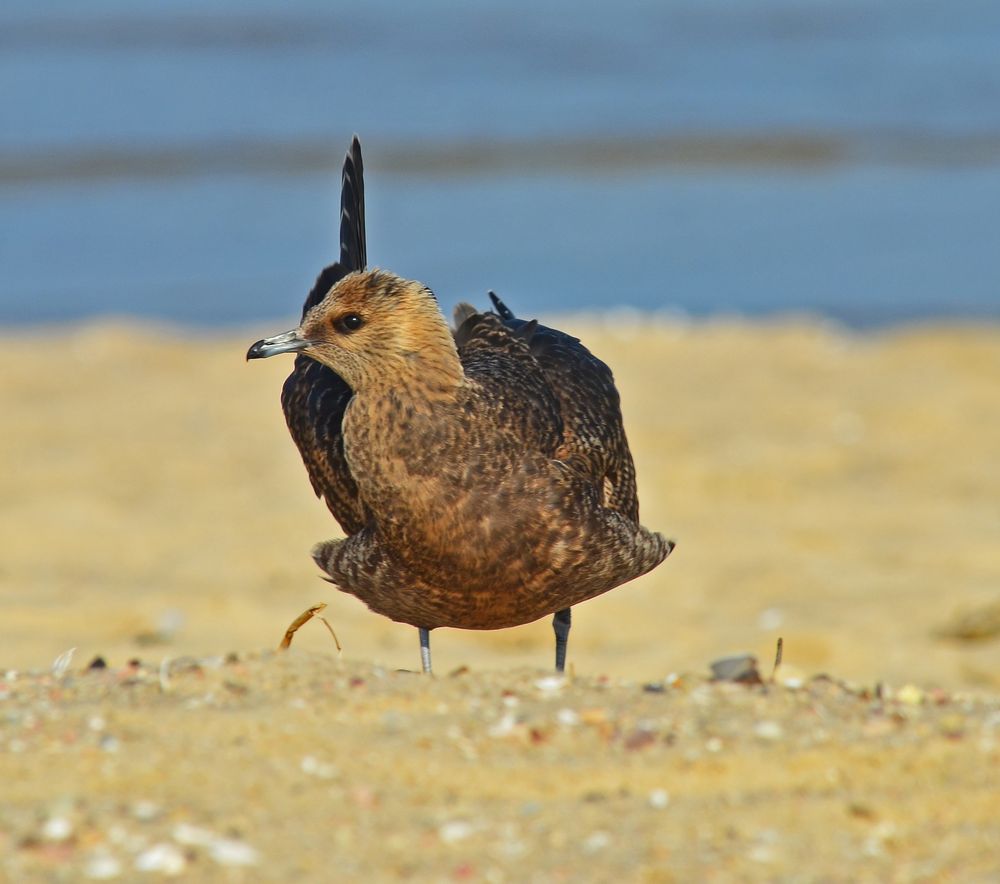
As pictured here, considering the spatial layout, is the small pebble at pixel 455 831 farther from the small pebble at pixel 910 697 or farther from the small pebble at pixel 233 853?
the small pebble at pixel 910 697

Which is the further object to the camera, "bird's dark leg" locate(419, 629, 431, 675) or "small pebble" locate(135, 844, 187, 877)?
"bird's dark leg" locate(419, 629, 431, 675)

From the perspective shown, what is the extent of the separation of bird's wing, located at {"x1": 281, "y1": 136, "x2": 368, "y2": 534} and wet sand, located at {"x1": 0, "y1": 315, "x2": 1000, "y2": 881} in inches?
20.5

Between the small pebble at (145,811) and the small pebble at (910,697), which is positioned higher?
the small pebble at (910,697)

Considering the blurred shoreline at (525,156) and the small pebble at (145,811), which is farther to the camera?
the blurred shoreline at (525,156)

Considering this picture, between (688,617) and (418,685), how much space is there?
12.7ft

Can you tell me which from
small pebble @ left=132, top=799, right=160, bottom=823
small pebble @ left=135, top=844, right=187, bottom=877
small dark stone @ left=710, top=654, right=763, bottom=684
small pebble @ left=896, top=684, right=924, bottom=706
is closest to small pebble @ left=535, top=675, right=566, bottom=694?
small dark stone @ left=710, top=654, right=763, bottom=684

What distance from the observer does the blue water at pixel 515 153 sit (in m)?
14.3

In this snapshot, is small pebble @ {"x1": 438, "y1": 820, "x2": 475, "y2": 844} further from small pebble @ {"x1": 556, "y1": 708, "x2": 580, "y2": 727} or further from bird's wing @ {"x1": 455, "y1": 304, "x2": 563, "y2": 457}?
bird's wing @ {"x1": 455, "y1": 304, "x2": 563, "y2": 457}

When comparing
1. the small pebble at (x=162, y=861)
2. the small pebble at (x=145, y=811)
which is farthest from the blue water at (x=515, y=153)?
the small pebble at (x=162, y=861)

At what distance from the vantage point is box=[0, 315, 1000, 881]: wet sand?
3406mm

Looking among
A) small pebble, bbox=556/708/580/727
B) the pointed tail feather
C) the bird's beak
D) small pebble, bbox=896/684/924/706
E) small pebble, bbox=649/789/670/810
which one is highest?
the pointed tail feather

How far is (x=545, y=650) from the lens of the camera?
7660mm

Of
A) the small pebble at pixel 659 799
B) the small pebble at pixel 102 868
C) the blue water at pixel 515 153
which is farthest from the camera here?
the blue water at pixel 515 153

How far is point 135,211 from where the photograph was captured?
1684 centimetres
